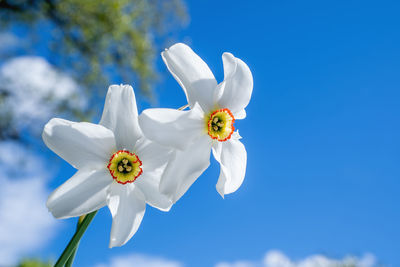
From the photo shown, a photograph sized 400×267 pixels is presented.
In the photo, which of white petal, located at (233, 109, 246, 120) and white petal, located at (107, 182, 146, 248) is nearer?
white petal, located at (107, 182, 146, 248)

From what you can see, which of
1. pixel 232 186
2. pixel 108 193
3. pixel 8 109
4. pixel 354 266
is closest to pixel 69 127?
pixel 108 193

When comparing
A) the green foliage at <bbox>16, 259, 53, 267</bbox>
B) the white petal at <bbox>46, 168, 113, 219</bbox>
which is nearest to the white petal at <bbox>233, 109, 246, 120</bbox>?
the white petal at <bbox>46, 168, 113, 219</bbox>

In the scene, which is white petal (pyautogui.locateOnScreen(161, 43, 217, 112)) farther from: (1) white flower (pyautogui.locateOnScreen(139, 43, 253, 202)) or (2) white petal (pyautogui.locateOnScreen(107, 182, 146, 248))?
(2) white petal (pyautogui.locateOnScreen(107, 182, 146, 248))

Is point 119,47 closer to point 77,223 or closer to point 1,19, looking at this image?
point 1,19

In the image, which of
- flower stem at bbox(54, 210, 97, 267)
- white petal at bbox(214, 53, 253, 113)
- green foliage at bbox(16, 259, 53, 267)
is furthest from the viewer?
green foliage at bbox(16, 259, 53, 267)

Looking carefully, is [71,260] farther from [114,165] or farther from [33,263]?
[33,263]

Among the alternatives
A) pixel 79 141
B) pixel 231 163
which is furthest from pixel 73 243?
pixel 231 163

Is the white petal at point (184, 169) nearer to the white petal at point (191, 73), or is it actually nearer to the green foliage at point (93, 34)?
the white petal at point (191, 73)

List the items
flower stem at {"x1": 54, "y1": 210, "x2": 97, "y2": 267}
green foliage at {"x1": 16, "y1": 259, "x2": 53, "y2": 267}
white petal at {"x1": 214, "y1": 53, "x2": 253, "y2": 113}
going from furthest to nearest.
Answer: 1. green foliage at {"x1": 16, "y1": 259, "x2": 53, "y2": 267}
2. white petal at {"x1": 214, "y1": 53, "x2": 253, "y2": 113}
3. flower stem at {"x1": 54, "y1": 210, "x2": 97, "y2": 267}
